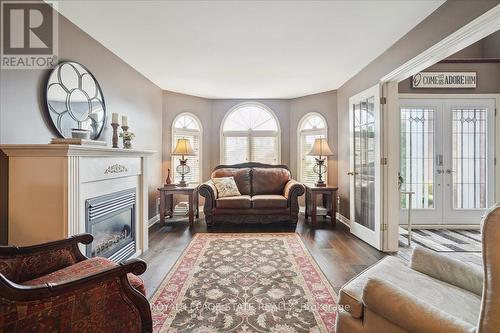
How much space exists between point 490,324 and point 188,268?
92.9 inches

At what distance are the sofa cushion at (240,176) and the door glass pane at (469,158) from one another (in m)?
3.50

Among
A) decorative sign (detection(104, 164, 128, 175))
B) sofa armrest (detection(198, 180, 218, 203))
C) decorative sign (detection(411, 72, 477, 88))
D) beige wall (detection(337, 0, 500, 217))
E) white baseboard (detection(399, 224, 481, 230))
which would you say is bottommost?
white baseboard (detection(399, 224, 481, 230))

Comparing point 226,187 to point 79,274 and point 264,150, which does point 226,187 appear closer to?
point 264,150

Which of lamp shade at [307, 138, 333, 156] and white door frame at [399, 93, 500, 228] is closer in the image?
white door frame at [399, 93, 500, 228]

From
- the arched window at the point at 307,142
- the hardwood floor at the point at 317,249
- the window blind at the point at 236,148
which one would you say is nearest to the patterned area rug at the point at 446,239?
the hardwood floor at the point at 317,249

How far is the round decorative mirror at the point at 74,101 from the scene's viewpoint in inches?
88.2

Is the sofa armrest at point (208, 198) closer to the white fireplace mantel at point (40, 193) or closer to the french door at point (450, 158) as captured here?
the white fireplace mantel at point (40, 193)

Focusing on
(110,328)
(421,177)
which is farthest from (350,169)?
(110,328)

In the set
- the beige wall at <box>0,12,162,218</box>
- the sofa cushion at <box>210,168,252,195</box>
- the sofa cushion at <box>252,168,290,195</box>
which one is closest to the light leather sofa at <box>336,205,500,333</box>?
the beige wall at <box>0,12,162,218</box>

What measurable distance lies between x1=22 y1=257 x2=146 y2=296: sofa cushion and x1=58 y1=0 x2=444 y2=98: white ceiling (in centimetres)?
208

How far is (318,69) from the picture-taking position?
3701 mm

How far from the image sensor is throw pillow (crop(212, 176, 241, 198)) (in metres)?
4.39

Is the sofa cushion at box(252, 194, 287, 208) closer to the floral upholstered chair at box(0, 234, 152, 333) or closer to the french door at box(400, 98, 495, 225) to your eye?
the french door at box(400, 98, 495, 225)

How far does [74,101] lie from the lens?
8.12 feet
